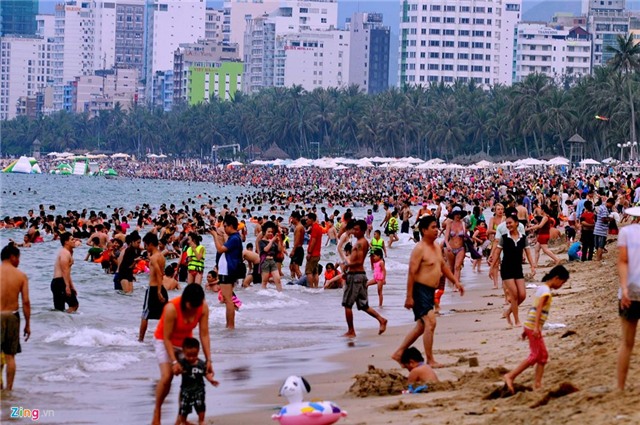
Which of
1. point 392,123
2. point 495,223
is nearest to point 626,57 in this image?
point 392,123

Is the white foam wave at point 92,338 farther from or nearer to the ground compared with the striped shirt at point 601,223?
nearer to the ground

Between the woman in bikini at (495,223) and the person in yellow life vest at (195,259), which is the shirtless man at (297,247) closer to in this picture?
the person in yellow life vest at (195,259)

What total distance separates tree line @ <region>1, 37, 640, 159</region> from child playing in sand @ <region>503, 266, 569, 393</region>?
68591 millimetres

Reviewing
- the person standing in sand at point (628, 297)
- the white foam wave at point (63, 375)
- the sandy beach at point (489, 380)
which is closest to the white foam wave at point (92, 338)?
the white foam wave at point (63, 375)

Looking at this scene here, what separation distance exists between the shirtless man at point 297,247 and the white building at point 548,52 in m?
174

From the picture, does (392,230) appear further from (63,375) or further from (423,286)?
(423,286)

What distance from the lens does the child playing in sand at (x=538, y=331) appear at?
369 inches

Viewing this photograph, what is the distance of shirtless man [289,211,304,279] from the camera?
22.0 meters

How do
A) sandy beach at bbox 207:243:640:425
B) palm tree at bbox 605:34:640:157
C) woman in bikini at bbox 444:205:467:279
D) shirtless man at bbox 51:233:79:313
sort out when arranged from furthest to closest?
palm tree at bbox 605:34:640:157 < woman in bikini at bbox 444:205:467:279 < shirtless man at bbox 51:233:79:313 < sandy beach at bbox 207:243:640:425

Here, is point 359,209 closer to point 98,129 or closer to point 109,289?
point 109,289

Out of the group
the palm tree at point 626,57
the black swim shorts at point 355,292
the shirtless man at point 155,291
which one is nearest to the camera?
the shirtless man at point 155,291

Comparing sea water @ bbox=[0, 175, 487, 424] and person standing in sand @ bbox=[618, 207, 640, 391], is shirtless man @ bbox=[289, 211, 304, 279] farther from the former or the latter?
person standing in sand @ bbox=[618, 207, 640, 391]

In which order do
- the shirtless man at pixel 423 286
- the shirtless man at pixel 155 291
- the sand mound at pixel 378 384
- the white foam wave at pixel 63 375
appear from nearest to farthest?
the sand mound at pixel 378 384, the shirtless man at pixel 423 286, the white foam wave at pixel 63 375, the shirtless man at pixel 155 291

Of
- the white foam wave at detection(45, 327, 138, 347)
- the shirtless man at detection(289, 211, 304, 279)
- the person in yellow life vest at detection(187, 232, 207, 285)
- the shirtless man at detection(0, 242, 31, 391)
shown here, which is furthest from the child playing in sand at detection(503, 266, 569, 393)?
the shirtless man at detection(289, 211, 304, 279)
